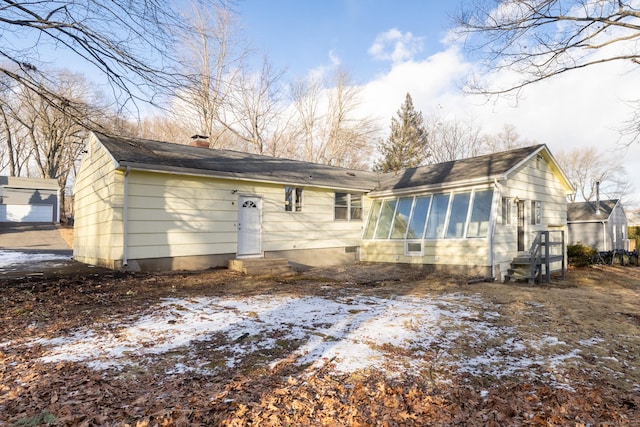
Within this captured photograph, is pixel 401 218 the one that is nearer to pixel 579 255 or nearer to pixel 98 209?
pixel 579 255

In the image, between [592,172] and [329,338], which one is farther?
[592,172]

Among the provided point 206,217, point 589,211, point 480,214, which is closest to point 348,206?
point 480,214

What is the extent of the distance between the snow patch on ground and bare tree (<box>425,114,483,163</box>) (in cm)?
2826

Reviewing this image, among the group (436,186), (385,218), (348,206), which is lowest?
(385,218)

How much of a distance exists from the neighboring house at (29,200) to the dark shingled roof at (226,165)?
2390cm

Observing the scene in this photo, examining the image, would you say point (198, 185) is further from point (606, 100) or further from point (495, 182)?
point (606, 100)

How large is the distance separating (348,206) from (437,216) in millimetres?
3812

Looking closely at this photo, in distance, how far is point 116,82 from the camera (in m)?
6.05

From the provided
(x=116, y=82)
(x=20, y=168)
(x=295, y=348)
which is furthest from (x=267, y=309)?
(x=20, y=168)

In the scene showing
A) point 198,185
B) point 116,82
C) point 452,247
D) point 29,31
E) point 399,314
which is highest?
point 29,31

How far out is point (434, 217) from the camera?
37.9 ft

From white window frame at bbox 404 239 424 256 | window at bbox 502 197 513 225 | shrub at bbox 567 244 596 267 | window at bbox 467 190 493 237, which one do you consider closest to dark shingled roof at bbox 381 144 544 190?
window at bbox 467 190 493 237

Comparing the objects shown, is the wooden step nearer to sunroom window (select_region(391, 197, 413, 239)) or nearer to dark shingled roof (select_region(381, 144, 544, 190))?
sunroom window (select_region(391, 197, 413, 239))

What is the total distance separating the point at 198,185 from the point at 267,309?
19.6 ft
